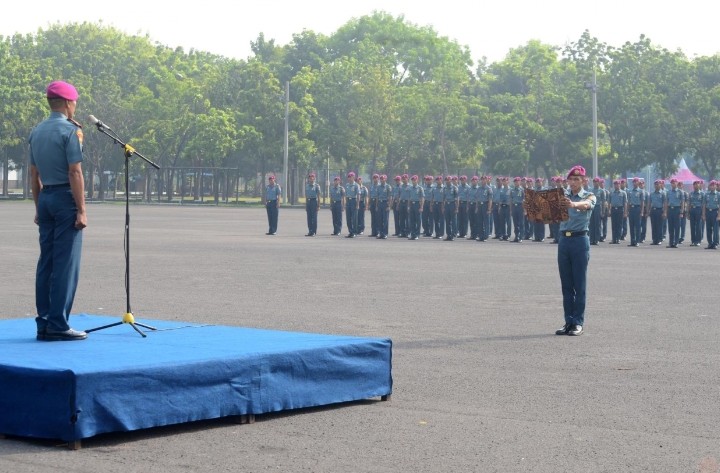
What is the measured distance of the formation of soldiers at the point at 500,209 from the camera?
36906mm

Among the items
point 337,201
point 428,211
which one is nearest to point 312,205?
point 337,201

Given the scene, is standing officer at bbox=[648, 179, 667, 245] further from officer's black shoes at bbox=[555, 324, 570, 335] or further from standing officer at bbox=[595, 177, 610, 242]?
officer's black shoes at bbox=[555, 324, 570, 335]

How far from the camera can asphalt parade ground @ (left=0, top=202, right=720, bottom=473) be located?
754cm

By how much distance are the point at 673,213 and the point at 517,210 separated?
4896mm

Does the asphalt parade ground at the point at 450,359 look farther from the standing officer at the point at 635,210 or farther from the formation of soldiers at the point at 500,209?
the formation of soldiers at the point at 500,209

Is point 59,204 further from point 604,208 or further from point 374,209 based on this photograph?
point 374,209

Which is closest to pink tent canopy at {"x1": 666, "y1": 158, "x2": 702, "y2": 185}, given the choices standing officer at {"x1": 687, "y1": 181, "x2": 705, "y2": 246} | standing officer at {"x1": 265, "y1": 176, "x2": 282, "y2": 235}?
standing officer at {"x1": 687, "y1": 181, "x2": 705, "y2": 246}

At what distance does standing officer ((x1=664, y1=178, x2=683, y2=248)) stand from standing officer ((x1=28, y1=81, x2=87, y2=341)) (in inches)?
1127

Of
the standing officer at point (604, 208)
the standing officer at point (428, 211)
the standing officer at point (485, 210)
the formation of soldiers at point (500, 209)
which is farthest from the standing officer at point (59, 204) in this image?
the standing officer at point (428, 211)

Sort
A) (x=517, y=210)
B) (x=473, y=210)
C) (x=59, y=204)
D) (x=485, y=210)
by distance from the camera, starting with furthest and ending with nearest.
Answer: (x=473, y=210) < (x=485, y=210) < (x=517, y=210) < (x=59, y=204)

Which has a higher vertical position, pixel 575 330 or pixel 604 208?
pixel 604 208

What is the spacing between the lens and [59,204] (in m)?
9.29

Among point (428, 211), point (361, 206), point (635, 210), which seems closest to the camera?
point (635, 210)

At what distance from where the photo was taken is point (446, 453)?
7605mm
